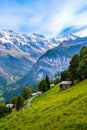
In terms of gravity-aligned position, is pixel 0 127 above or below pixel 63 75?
below

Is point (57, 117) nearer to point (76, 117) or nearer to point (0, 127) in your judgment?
point (76, 117)

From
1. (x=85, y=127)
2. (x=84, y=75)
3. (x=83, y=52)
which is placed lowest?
(x=85, y=127)

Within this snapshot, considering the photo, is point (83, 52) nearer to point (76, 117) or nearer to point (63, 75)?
point (63, 75)

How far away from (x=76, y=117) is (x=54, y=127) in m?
3.55

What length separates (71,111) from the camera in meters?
43.9

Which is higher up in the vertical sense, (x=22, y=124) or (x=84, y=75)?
(x=84, y=75)

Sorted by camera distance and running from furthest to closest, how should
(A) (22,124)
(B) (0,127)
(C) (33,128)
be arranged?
1. (B) (0,127)
2. (A) (22,124)
3. (C) (33,128)

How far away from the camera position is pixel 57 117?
141 feet

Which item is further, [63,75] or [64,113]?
[63,75]

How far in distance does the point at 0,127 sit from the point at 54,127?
15962 mm

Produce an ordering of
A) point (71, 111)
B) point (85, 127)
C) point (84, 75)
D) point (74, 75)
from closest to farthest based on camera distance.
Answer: point (85, 127), point (71, 111), point (84, 75), point (74, 75)

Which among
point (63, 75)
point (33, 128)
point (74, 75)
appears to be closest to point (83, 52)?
point (74, 75)

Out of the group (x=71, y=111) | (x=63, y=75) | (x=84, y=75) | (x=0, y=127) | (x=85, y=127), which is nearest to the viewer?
(x=85, y=127)

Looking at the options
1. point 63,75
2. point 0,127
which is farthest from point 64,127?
point 63,75
